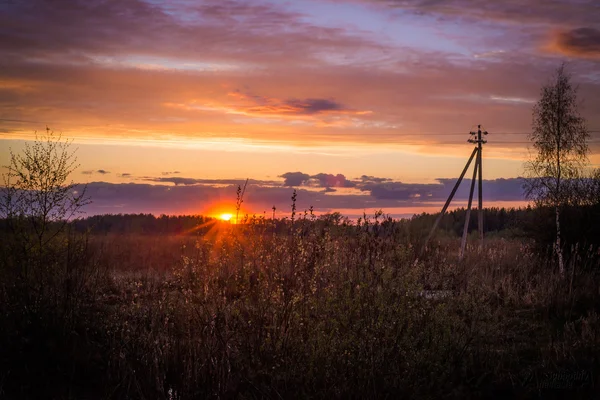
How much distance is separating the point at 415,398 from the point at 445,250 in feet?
53.0

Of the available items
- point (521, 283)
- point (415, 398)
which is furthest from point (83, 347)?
point (521, 283)

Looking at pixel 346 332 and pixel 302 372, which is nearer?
pixel 302 372

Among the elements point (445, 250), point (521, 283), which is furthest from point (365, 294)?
point (445, 250)

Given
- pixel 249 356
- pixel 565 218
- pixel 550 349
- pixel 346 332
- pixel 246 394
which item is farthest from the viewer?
pixel 565 218

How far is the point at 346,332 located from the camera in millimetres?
7098

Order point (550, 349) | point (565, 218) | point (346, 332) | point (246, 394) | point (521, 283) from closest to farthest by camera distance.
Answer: point (246, 394) < point (346, 332) < point (550, 349) < point (521, 283) < point (565, 218)

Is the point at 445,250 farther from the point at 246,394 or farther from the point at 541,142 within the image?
the point at 246,394

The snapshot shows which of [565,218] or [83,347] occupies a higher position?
[565,218]

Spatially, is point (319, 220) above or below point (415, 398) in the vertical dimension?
above

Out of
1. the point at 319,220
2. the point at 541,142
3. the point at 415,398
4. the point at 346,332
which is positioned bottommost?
the point at 415,398

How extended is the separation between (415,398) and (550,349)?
2927 millimetres

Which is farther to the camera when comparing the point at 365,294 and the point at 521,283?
the point at 521,283

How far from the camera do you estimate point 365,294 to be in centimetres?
737

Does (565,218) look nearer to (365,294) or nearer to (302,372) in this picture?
(365,294)
